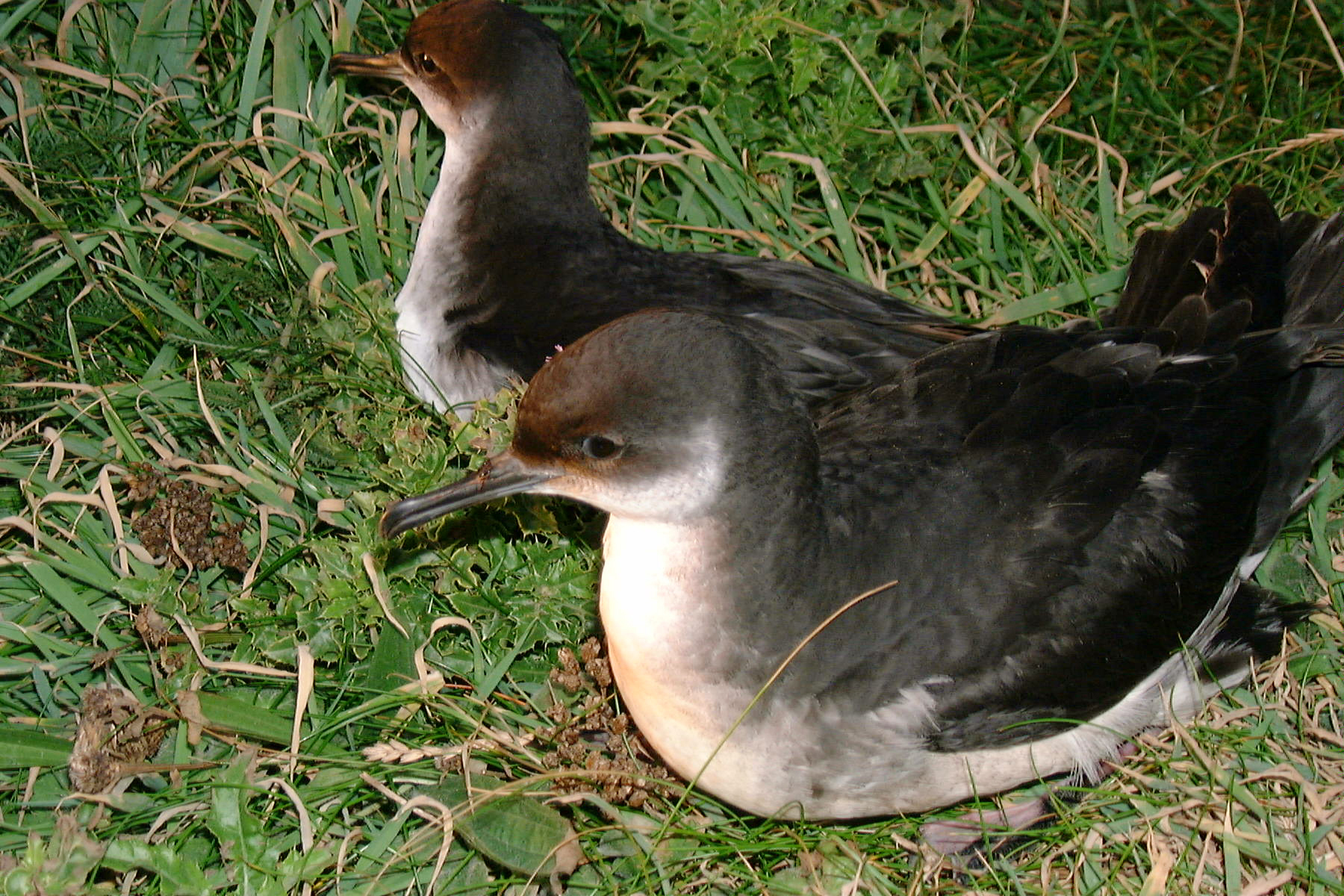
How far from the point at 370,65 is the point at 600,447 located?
236 centimetres

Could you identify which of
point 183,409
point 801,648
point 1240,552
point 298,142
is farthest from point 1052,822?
point 298,142

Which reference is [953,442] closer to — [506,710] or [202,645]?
[506,710]

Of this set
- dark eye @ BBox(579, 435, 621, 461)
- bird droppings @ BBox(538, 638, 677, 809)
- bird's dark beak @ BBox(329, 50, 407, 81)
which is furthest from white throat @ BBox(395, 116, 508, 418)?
dark eye @ BBox(579, 435, 621, 461)

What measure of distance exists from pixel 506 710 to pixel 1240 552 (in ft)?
7.00

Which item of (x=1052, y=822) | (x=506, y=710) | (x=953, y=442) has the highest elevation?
(x=953, y=442)

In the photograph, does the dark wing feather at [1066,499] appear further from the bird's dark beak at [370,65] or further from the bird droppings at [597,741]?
the bird's dark beak at [370,65]

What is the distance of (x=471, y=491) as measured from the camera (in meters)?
3.54

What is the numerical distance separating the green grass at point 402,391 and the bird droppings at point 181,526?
13mm

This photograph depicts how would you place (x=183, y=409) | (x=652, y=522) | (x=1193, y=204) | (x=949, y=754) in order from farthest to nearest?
(x=1193, y=204) → (x=183, y=409) → (x=949, y=754) → (x=652, y=522)

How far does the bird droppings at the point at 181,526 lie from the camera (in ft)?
13.7

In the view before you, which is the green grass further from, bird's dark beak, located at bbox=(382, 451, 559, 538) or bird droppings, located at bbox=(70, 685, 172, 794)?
bird's dark beak, located at bbox=(382, 451, 559, 538)

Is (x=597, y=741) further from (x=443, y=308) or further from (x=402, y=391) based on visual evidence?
(x=443, y=308)

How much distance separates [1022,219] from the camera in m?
5.46

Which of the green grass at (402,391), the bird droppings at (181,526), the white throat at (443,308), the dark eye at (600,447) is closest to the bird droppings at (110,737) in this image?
the green grass at (402,391)
